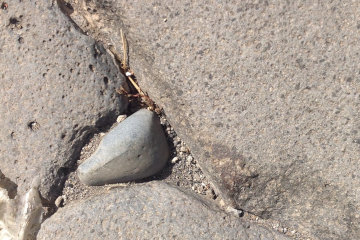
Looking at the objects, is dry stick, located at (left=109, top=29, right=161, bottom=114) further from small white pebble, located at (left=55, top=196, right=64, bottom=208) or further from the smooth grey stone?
small white pebble, located at (left=55, top=196, right=64, bottom=208)

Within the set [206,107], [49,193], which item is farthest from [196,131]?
[49,193]

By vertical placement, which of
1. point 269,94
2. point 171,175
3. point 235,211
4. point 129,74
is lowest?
point 235,211

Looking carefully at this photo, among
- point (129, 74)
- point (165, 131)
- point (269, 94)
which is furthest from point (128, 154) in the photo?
point (269, 94)

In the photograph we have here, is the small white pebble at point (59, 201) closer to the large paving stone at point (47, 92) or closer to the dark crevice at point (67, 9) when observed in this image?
the large paving stone at point (47, 92)

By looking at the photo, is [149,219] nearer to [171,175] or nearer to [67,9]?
[171,175]

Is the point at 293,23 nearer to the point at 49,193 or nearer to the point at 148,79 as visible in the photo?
the point at 148,79

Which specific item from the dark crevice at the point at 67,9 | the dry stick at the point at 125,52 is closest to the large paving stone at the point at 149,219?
the dry stick at the point at 125,52
